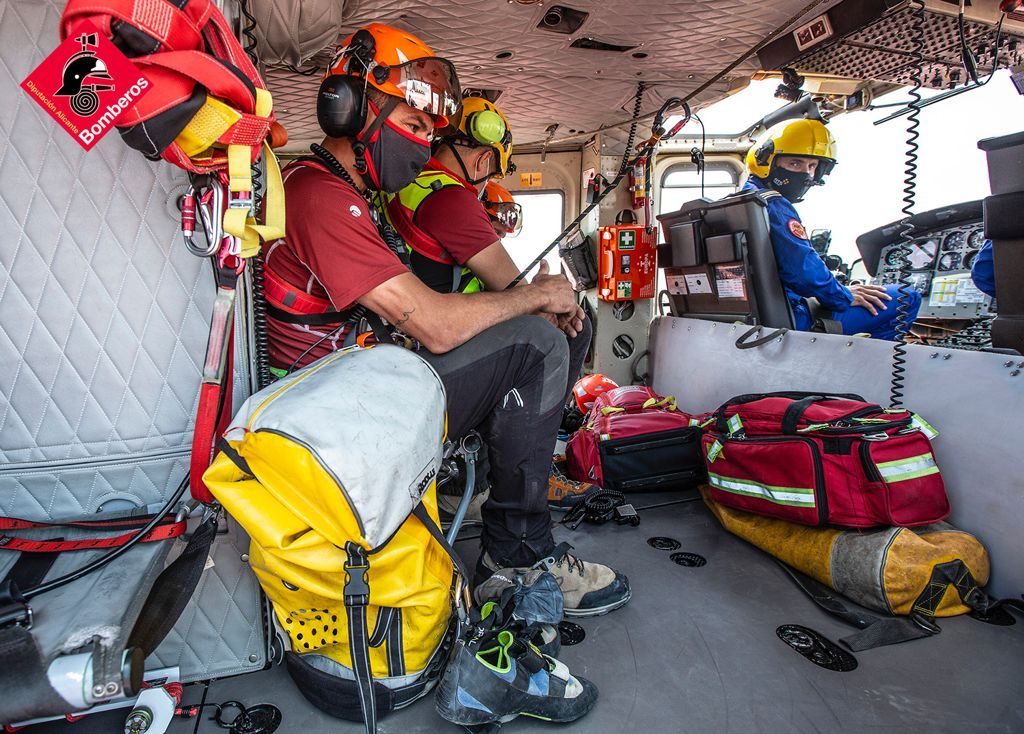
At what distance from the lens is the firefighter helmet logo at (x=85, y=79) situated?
1047mm

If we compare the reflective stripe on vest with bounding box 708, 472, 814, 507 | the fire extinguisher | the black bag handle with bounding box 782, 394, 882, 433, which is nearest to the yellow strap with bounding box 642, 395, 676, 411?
the reflective stripe on vest with bounding box 708, 472, 814, 507

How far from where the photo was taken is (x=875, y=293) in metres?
3.66

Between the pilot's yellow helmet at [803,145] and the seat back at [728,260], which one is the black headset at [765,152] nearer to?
the pilot's yellow helmet at [803,145]

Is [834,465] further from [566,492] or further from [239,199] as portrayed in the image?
[239,199]

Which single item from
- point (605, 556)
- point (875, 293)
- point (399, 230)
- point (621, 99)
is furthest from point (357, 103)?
point (875, 293)

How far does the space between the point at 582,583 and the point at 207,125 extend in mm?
1684

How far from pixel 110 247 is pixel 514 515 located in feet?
4.57

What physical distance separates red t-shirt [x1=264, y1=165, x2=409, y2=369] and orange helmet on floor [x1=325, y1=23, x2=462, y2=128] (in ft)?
1.36

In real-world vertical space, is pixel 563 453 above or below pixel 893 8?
below

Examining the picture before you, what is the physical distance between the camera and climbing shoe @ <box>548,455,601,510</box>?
9.47 ft

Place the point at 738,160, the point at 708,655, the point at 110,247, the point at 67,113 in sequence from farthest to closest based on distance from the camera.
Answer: the point at 738,160, the point at 708,655, the point at 110,247, the point at 67,113

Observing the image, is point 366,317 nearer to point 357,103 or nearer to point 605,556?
point 357,103

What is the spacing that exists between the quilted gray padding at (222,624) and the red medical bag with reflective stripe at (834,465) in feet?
6.19

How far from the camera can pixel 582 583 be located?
1.94 m
